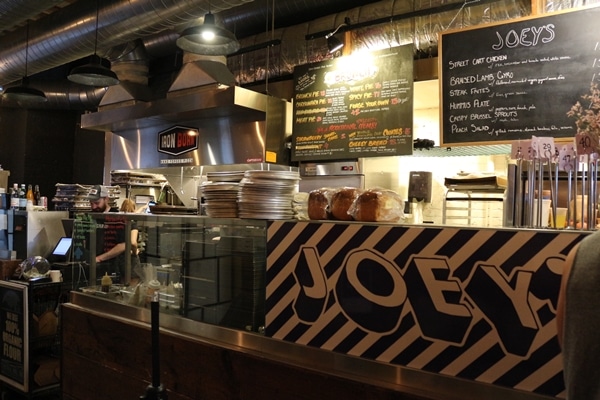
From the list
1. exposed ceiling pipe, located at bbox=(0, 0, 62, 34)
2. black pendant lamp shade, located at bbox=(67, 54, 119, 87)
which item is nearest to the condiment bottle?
black pendant lamp shade, located at bbox=(67, 54, 119, 87)

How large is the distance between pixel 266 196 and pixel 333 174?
2.18 m

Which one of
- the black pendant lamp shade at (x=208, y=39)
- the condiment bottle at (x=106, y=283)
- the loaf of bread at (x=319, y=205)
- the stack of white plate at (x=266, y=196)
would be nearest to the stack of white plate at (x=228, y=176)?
the stack of white plate at (x=266, y=196)

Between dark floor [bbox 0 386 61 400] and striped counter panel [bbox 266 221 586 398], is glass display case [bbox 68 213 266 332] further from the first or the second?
dark floor [bbox 0 386 61 400]

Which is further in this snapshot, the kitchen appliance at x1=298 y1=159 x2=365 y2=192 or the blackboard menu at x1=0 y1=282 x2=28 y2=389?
the kitchen appliance at x1=298 y1=159 x2=365 y2=192

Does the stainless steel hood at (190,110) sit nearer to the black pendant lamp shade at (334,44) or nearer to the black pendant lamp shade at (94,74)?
the black pendant lamp shade at (94,74)

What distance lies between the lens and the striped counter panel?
1.39 m

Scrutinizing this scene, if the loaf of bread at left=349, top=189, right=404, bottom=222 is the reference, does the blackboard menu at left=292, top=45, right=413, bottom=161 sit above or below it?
above

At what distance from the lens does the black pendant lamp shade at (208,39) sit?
10.2ft

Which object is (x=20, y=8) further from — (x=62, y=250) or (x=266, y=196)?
(x=266, y=196)

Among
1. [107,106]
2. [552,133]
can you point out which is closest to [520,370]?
[552,133]

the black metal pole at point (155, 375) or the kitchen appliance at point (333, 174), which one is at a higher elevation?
the kitchen appliance at point (333, 174)

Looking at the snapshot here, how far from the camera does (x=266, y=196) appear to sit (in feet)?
7.02

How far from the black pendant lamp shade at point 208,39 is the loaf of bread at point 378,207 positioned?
1864mm

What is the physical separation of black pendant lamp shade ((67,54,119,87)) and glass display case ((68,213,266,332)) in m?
1.38
